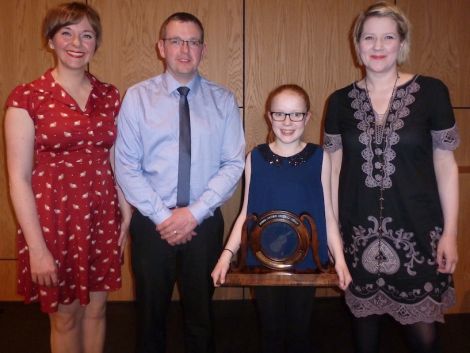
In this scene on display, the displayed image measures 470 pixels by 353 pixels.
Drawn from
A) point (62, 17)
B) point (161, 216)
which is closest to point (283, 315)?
point (161, 216)

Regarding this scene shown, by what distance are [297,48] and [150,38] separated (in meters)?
1.04

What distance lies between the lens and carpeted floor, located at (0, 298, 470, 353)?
8.16 feet

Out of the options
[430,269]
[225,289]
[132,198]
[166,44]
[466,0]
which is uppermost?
[466,0]

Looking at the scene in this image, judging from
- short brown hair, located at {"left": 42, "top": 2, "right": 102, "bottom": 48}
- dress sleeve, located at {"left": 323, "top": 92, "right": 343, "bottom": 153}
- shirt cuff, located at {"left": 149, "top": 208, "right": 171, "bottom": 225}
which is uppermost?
short brown hair, located at {"left": 42, "top": 2, "right": 102, "bottom": 48}

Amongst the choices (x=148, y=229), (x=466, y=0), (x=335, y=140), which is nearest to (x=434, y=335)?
(x=335, y=140)

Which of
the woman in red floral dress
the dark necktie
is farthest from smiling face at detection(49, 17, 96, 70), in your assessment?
the dark necktie

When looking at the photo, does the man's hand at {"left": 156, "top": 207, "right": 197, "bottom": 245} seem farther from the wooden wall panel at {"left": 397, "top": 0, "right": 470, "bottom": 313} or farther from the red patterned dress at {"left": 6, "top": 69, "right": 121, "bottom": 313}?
the wooden wall panel at {"left": 397, "top": 0, "right": 470, "bottom": 313}

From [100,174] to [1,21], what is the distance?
1.78 m

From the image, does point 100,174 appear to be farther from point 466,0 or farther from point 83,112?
point 466,0

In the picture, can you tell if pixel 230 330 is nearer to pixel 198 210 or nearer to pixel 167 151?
pixel 198 210

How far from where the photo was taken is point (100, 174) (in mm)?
1795

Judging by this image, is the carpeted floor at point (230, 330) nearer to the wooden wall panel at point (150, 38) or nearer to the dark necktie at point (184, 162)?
the dark necktie at point (184, 162)

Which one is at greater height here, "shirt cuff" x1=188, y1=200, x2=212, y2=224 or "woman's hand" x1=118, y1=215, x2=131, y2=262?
"shirt cuff" x1=188, y1=200, x2=212, y2=224

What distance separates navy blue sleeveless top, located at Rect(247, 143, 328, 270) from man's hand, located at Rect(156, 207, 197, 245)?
289 mm
